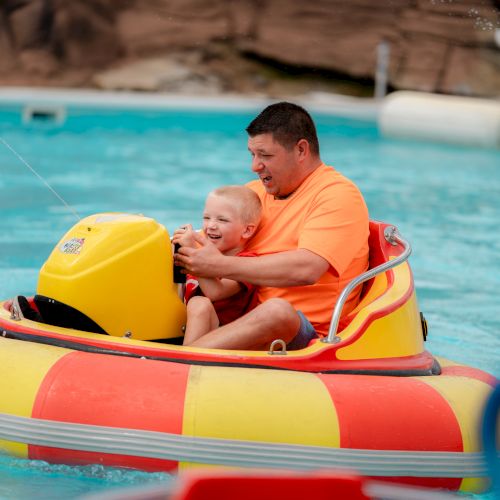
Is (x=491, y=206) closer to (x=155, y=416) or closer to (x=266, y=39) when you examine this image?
(x=155, y=416)

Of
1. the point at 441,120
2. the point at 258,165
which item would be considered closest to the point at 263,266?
the point at 258,165

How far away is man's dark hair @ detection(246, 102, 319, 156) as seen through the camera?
3.28m

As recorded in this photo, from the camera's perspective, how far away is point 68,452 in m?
2.75

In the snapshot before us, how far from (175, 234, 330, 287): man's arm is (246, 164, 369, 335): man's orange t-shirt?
0.04 meters

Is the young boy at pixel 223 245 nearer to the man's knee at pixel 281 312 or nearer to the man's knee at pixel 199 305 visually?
the man's knee at pixel 199 305

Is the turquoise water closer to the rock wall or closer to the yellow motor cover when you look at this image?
the yellow motor cover

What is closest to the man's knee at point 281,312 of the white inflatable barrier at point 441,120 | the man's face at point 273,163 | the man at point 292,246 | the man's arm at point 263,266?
the man at point 292,246

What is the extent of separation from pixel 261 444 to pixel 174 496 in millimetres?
1153

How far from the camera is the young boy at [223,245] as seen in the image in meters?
3.14

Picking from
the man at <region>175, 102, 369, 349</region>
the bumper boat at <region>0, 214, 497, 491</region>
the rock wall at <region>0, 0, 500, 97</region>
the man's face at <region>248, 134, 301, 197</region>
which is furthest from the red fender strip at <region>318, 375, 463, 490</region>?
the rock wall at <region>0, 0, 500, 97</region>

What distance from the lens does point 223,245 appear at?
3.26m

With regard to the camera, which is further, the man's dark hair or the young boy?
the man's dark hair

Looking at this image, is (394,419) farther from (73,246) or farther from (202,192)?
(202,192)

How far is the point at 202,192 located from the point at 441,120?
147 inches
